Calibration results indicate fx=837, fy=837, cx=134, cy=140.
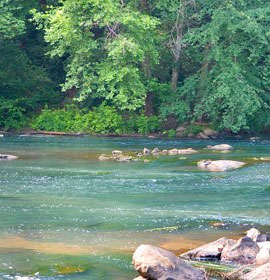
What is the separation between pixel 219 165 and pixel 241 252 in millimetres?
12405

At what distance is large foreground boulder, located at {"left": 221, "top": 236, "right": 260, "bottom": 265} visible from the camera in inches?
541

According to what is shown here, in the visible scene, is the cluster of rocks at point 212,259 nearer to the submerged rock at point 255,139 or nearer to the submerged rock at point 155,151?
the submerged rock at point 155,151

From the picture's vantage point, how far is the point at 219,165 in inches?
1029

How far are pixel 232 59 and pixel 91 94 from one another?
Answer: 257 inches

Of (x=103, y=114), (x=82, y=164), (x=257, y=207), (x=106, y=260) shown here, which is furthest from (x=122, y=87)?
(x=106, y=260)

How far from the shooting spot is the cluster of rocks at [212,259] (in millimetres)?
12164

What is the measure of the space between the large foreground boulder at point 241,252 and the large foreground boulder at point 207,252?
0.13m

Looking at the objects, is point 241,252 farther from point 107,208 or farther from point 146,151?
point 146,151

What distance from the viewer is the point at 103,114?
1487 inches

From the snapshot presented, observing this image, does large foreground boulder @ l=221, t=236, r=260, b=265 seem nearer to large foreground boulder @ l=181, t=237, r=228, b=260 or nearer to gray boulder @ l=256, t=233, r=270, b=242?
large foreground boulder @ l=181, t=237, r=228, b=260

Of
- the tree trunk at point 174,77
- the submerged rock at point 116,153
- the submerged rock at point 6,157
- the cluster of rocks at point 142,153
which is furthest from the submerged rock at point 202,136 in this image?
the submerged rock at point 6,157

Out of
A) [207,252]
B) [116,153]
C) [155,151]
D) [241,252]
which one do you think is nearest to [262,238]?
[241,252]

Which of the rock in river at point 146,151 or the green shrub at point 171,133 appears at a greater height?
the green shrub at point 171,133

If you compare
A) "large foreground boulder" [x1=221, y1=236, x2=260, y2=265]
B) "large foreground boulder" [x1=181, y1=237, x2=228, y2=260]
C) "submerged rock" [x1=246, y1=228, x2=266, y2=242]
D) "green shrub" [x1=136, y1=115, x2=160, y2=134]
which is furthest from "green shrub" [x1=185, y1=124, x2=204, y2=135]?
"large foreground boulder" [x1=221, y1=236, x2=260, y2=265]
